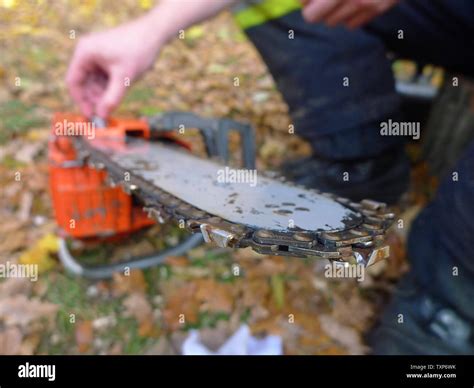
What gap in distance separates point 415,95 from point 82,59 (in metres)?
2.13

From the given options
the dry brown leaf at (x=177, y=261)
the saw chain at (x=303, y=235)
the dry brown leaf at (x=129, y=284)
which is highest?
the saw chain at (x=303, y=235)

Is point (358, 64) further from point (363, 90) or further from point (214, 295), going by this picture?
point (214, 295)

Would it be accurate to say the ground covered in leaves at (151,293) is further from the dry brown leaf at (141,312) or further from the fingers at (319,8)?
the fingers at (319,8)

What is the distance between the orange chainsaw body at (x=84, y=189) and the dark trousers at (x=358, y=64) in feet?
2.39

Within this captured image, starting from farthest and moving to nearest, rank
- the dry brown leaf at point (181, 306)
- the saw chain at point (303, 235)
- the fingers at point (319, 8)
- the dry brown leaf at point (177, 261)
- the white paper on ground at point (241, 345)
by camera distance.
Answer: the dry brown leaf at point (177, 261) < the dry brown leaf at point (181, 306) < the white paper on ground at point (241, 345) < the fingers at point (319, 8) < the saw chain at point (303, 235)

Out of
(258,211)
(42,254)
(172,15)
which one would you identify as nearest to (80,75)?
(172,15)

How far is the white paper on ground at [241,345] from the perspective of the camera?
55.6 inches

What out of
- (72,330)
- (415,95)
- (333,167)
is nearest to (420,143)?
(415,95)

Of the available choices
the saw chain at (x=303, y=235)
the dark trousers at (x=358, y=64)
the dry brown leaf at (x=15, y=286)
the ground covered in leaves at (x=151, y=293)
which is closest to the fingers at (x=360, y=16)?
the dark trousers at (x=358, y=64)

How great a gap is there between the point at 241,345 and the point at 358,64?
1.22m

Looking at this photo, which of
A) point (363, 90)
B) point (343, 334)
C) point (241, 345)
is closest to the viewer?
point (241, 345)

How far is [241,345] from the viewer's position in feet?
4.72

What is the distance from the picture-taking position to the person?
Result: 4.50 feet

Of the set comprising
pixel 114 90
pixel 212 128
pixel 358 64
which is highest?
pixel 358 64
